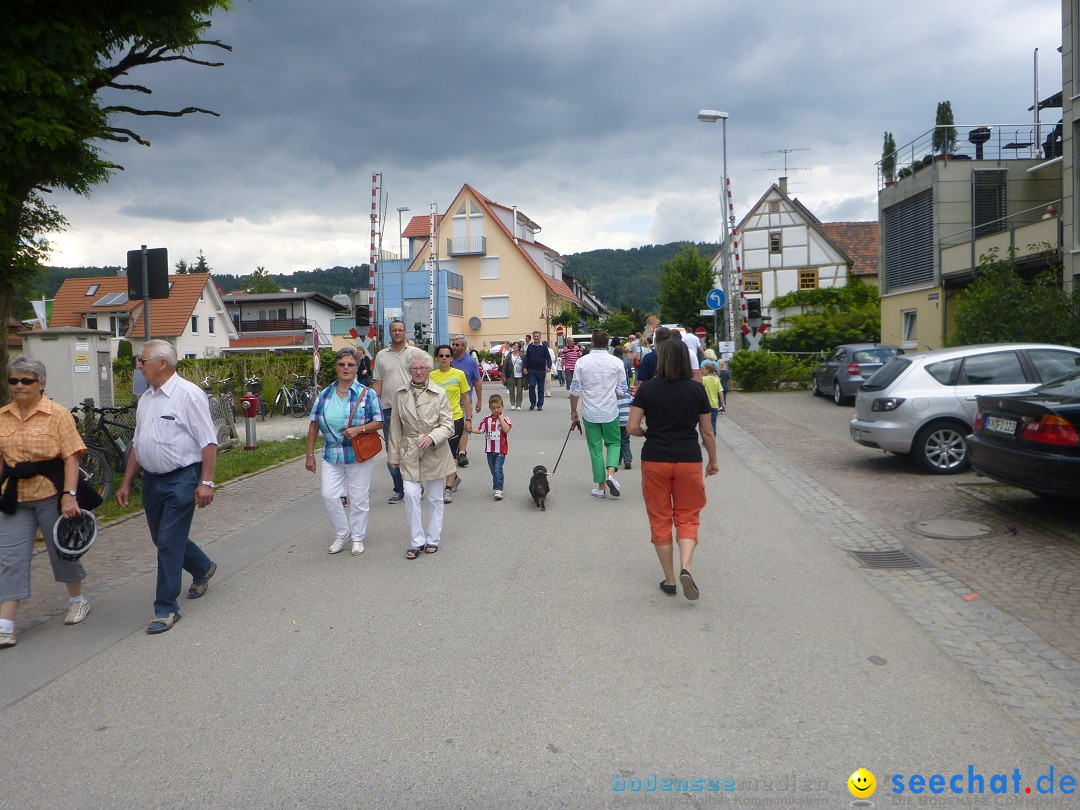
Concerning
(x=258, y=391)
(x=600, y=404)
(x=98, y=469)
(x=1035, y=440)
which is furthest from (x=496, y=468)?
(x=258, y=391)

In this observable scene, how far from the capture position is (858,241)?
172ft

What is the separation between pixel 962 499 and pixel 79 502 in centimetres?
848

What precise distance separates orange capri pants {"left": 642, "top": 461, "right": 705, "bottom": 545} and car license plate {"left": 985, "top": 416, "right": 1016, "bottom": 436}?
12.9 ft

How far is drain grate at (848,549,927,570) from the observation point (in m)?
7.00

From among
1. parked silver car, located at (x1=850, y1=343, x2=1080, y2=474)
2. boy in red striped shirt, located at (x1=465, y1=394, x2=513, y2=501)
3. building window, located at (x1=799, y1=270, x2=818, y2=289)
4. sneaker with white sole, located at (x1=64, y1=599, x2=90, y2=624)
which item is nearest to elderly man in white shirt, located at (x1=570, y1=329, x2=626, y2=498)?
boy in red striped shirt, located at (x1=465, y1=394, x2=513, y2=501)

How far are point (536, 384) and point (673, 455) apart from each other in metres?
16.3

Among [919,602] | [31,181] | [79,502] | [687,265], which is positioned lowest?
[919,602]

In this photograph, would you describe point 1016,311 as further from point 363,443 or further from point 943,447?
point 363,443

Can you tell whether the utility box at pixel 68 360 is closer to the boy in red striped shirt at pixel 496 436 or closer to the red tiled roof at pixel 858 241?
the boy in red striped shirt at pixel 496 436

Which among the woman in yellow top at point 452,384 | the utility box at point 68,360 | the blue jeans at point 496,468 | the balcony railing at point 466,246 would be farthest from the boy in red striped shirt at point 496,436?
the balcony railing at point 466,246

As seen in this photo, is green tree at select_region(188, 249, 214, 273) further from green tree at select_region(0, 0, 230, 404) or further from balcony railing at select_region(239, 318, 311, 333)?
green tree at select_region(0, 0, 230, 404)

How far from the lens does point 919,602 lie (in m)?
5.98

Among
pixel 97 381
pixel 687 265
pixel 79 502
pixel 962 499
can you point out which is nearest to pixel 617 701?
pixel 79 502

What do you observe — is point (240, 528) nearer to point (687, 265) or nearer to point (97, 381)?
point (97, 381)
